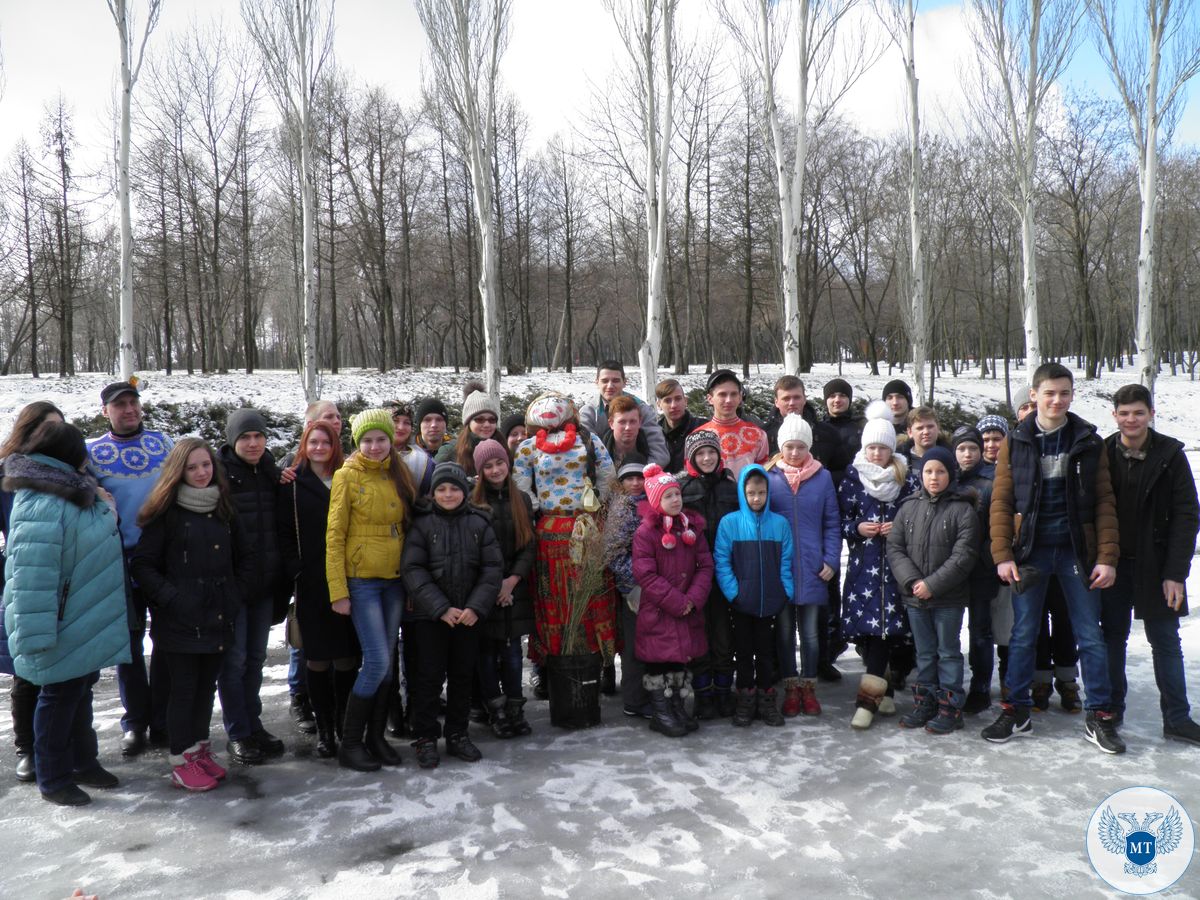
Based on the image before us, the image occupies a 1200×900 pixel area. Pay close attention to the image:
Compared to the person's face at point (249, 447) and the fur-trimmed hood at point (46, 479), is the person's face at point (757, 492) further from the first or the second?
the fur-trimmed hood at point (46, 479)

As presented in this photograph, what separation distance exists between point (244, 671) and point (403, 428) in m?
1.80

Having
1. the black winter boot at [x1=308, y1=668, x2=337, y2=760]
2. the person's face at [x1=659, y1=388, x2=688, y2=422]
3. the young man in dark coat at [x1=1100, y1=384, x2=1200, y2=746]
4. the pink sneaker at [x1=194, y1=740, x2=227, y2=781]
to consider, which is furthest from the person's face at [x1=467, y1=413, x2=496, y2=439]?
the young man in dark coat at [x1=1100, y1=384, x2=1200, y2=746]

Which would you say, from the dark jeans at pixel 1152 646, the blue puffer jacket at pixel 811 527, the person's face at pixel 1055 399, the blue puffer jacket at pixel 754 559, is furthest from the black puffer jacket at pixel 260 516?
the dark jeans at pixel 1152 646

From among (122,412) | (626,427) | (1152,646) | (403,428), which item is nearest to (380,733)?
(403,428)

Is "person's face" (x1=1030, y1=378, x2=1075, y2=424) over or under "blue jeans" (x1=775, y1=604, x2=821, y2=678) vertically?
over

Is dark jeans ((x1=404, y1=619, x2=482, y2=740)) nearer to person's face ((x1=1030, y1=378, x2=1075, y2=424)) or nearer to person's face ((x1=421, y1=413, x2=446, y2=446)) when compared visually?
person's face ((x1=421, y1=413, x2=446, y2=446))

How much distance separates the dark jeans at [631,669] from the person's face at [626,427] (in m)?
1.12

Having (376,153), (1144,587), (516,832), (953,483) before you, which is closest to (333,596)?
(516,832)

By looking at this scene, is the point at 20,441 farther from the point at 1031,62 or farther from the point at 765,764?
the point at 1031,62

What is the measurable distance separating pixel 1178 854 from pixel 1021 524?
1788 mm

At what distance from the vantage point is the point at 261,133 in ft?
79.7

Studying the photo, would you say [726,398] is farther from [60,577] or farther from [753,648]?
[60,577]

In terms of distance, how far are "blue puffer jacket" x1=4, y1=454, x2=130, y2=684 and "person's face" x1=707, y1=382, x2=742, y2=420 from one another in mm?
3684

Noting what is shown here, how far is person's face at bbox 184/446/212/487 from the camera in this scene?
382cm
